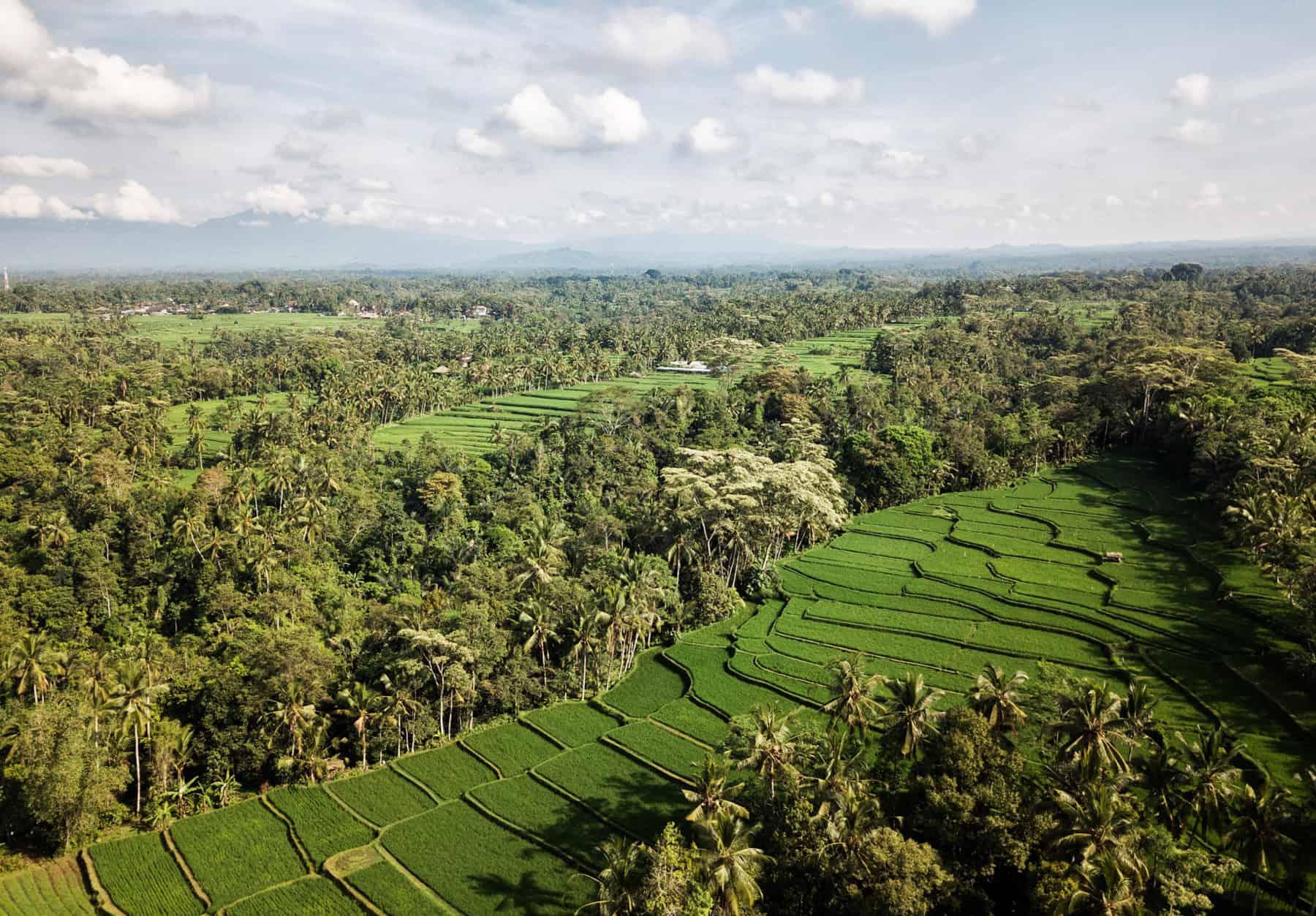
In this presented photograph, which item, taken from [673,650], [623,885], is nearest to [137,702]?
[623,885]

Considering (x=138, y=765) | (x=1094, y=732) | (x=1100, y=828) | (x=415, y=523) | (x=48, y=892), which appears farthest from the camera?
(x=415, y=523)

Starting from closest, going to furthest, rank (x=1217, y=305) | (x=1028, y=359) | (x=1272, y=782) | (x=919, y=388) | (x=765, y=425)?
(x=1272, y=782) < (x=765, y=425) < (x=919, y=388) < (x=1028, y=359) < (x=1217, y=305)

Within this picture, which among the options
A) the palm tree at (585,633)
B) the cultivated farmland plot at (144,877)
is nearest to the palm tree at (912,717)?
the palm tree at (585,633)

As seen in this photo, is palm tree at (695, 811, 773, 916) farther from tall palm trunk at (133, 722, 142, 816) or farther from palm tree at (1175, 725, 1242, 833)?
tall palm trunk at (133, 722, 142, 816)

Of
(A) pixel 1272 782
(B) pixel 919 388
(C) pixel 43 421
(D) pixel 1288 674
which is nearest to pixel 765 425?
(B) pixel 919 388

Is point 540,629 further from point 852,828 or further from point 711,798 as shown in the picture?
point 852,828

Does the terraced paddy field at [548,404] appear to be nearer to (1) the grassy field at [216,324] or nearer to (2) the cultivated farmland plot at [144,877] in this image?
(2) the cultivated farmland plot at [144,877]

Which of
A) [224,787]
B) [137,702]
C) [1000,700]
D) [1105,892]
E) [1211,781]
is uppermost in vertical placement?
[1000,700]

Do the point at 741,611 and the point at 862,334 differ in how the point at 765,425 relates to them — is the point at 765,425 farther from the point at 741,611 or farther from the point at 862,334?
the point at 862,334

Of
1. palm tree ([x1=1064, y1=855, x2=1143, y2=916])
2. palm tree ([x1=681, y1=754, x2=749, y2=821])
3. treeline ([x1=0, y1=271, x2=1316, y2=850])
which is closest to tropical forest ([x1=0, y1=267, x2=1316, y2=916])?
palm tree ([x1=1064, y1=855, x2=1143, y2=916])
